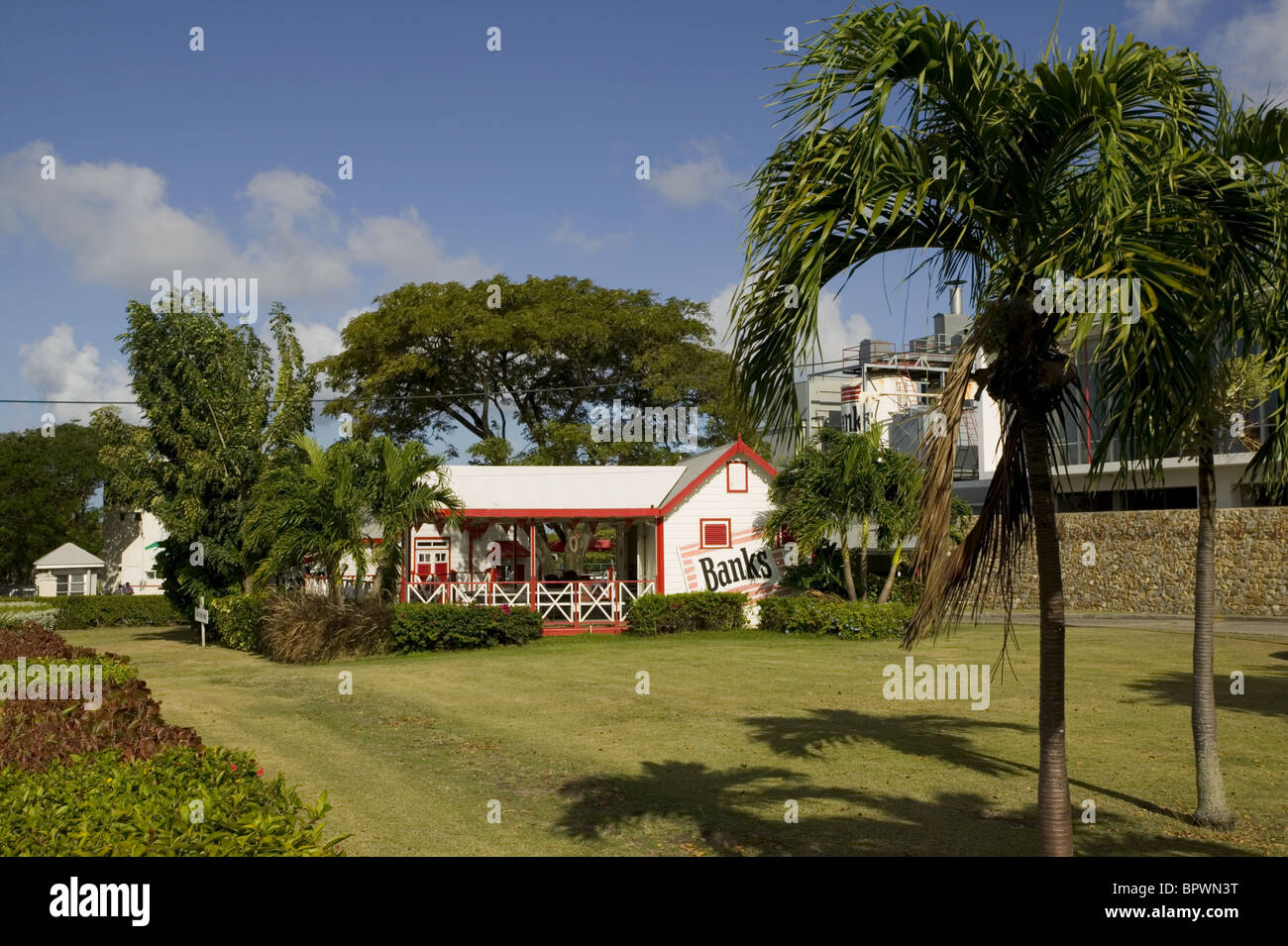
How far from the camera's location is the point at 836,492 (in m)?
24.3

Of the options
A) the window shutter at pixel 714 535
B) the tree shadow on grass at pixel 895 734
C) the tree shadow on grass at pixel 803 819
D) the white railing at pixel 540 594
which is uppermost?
the window shutter at pixel 714 535

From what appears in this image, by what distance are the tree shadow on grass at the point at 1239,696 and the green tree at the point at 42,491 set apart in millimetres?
50104

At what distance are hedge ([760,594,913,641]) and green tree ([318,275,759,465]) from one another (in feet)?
53.3

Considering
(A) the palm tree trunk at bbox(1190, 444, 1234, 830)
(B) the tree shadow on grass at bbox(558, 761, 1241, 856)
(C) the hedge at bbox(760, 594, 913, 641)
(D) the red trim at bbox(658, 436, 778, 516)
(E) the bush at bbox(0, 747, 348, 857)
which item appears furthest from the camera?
(D) the red trim at bbox(658, 436, 778, 516)

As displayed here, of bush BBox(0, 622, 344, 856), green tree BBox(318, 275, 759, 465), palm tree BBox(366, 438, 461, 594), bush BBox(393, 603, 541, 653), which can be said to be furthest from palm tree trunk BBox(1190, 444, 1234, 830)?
green tree BBox(318, 275, 759, 465)

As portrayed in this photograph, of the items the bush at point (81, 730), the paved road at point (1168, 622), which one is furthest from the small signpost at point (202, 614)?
the paved road at point (1168, 622)

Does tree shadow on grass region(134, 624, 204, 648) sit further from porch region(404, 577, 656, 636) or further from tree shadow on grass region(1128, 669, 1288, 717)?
tree shadow on grass region(1128, 669, 1288, 717)

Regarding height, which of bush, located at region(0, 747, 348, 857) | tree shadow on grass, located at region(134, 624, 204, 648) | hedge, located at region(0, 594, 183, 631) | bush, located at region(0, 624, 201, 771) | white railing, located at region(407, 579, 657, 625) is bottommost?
tree shadow on grass, located at region(134, 624, 204, 648)

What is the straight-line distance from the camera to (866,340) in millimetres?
45469

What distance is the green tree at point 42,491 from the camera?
52.9 m

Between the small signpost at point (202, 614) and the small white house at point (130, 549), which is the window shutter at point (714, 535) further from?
the small white house at point (130, 549)

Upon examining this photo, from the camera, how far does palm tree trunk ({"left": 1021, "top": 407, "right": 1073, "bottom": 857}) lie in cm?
509

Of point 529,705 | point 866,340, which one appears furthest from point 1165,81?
point 866,340

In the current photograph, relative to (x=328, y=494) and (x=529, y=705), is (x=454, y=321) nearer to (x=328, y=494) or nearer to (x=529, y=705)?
(x=328, y=494)
